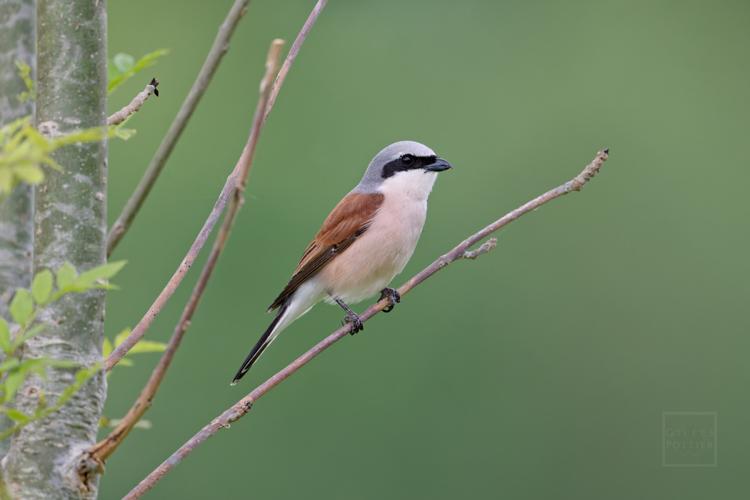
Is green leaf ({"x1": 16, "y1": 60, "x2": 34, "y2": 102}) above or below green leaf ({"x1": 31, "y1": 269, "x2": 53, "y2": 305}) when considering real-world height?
above

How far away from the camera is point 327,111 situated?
25.2 ft

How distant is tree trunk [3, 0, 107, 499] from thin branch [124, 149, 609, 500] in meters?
0.08

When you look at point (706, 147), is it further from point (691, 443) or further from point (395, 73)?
point (691, 443)

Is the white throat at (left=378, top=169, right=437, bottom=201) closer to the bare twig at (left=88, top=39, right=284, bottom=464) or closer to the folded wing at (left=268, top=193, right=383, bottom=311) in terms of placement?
the folded wing at (left=268, top=193, right=383, bottom=311)

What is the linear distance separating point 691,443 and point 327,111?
3.56 m

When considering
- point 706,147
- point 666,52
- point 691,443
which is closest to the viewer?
point 691,443

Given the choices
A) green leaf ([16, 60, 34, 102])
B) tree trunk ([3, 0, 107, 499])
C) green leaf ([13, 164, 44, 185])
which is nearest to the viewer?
green leaf ([13, 164, 44, 185])

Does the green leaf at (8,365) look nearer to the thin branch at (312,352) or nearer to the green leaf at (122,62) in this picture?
the thin branch at (312,352)

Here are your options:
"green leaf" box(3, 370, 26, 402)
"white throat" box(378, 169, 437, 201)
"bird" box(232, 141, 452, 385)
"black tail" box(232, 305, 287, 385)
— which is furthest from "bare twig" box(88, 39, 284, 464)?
"white throat" box(378, 169, 437, 201)

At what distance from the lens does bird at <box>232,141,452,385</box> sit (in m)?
3.63

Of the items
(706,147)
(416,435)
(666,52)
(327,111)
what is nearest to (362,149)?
(327,111)

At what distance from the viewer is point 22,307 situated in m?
1.14

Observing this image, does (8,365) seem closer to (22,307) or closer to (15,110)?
(22,307)

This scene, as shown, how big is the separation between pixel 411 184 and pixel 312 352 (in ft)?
7.07
